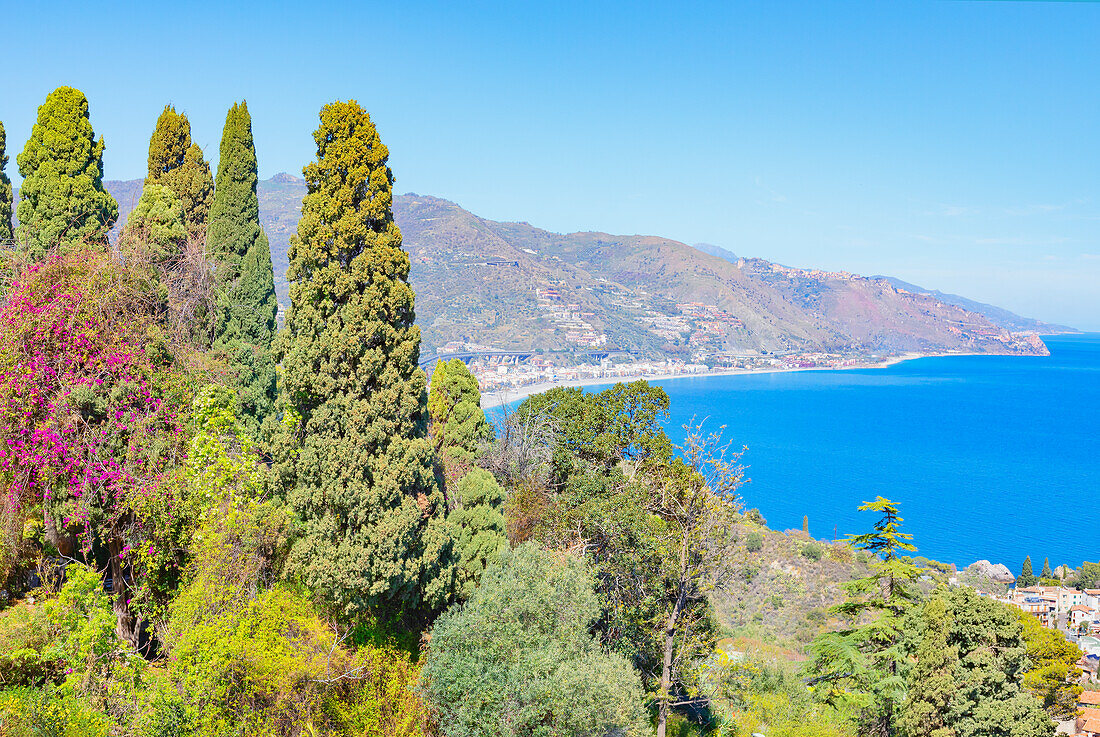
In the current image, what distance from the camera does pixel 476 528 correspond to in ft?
40.8

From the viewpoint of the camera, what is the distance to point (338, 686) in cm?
891

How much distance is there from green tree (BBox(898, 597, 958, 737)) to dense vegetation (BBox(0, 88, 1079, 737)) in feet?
0.16

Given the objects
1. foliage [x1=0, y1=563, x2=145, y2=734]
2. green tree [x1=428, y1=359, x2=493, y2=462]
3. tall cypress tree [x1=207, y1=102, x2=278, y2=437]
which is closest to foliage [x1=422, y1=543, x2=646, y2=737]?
foliage [x1=0, y1=563, x2=145, y2=734]

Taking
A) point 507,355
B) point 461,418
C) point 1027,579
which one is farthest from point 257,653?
point 507,355

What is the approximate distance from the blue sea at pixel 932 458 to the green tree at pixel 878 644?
16.3 metres

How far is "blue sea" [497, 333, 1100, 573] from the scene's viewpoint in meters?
65.2

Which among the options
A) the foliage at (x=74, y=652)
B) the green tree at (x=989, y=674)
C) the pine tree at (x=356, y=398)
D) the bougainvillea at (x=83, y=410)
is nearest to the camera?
the foliage at (x=74, y=652)

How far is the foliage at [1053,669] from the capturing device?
2069cm

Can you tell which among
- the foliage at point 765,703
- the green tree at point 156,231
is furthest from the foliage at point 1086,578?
the green tree at point 156,231

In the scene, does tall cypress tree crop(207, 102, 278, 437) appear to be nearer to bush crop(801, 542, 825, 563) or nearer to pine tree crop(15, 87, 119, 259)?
pine tree crop(15, 87, 119, 259)

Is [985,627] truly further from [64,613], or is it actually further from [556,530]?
[64,613]

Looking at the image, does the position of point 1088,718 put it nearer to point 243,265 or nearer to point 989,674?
point 989,674

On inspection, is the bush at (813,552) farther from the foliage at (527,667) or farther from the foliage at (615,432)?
the foliage at (527,667)

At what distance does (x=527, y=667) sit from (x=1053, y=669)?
2042cm
